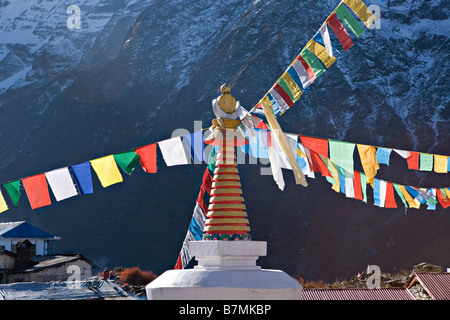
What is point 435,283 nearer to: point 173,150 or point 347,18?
point 173,150

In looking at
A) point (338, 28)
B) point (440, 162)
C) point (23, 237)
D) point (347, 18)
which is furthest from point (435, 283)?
point (23, 237)

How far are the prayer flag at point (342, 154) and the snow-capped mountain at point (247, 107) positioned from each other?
4521cm

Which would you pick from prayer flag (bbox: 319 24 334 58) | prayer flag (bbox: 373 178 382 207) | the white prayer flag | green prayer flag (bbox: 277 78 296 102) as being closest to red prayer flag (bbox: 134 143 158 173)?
green prayer flag (bbox: 277 78 296 102)

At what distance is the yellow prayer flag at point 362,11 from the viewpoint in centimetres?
1209

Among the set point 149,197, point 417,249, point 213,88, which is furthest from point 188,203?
point 417,249

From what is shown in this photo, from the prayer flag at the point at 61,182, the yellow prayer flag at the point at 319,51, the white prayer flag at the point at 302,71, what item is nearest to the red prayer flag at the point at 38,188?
the prayer flag at the point at 61,182

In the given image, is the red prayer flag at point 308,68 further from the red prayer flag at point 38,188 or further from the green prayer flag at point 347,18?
the red prayer flag at point 38,188

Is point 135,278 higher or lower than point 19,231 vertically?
lower

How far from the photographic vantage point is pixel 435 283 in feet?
81.1

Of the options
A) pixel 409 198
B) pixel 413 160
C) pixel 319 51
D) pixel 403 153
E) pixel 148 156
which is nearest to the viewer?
pixel 319 51

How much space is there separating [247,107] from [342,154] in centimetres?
5798

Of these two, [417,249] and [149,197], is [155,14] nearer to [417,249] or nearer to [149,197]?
[149,197]

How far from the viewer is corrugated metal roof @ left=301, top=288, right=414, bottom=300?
24.4m

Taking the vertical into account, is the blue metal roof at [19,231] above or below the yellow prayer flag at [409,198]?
below
